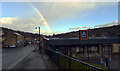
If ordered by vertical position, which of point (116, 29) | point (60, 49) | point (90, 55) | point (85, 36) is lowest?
point (90, 55)

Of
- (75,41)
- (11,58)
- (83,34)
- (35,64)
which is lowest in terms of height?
(11,58)

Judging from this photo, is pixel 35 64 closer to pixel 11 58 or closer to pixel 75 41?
pixel 11 58

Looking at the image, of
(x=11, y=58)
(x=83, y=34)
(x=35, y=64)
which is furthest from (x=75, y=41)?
(x=35, y=64)

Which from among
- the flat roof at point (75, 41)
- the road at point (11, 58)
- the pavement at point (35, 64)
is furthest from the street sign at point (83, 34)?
the road at point (11, 58)

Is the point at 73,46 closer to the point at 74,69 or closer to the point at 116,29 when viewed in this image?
the point at 74,69

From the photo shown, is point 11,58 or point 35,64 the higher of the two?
point 35,64

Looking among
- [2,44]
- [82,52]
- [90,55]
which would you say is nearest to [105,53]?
[90,55]

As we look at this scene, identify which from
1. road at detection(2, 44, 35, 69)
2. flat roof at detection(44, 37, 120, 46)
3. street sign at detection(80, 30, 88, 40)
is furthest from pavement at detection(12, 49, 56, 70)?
street sign at detection(80, 30, 88, 40)

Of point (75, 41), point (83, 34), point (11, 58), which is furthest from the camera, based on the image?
point (75, 41)

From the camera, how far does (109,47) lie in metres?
25.9

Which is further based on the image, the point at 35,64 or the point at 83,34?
the point at 83,34

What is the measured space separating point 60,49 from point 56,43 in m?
1.89

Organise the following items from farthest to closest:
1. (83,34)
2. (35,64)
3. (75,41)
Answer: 1. (75,41)
2. (83,34)
3. (35,64)

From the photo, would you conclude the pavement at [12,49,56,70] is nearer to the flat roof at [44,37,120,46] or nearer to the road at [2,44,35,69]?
the road at [2,44,35,69]
